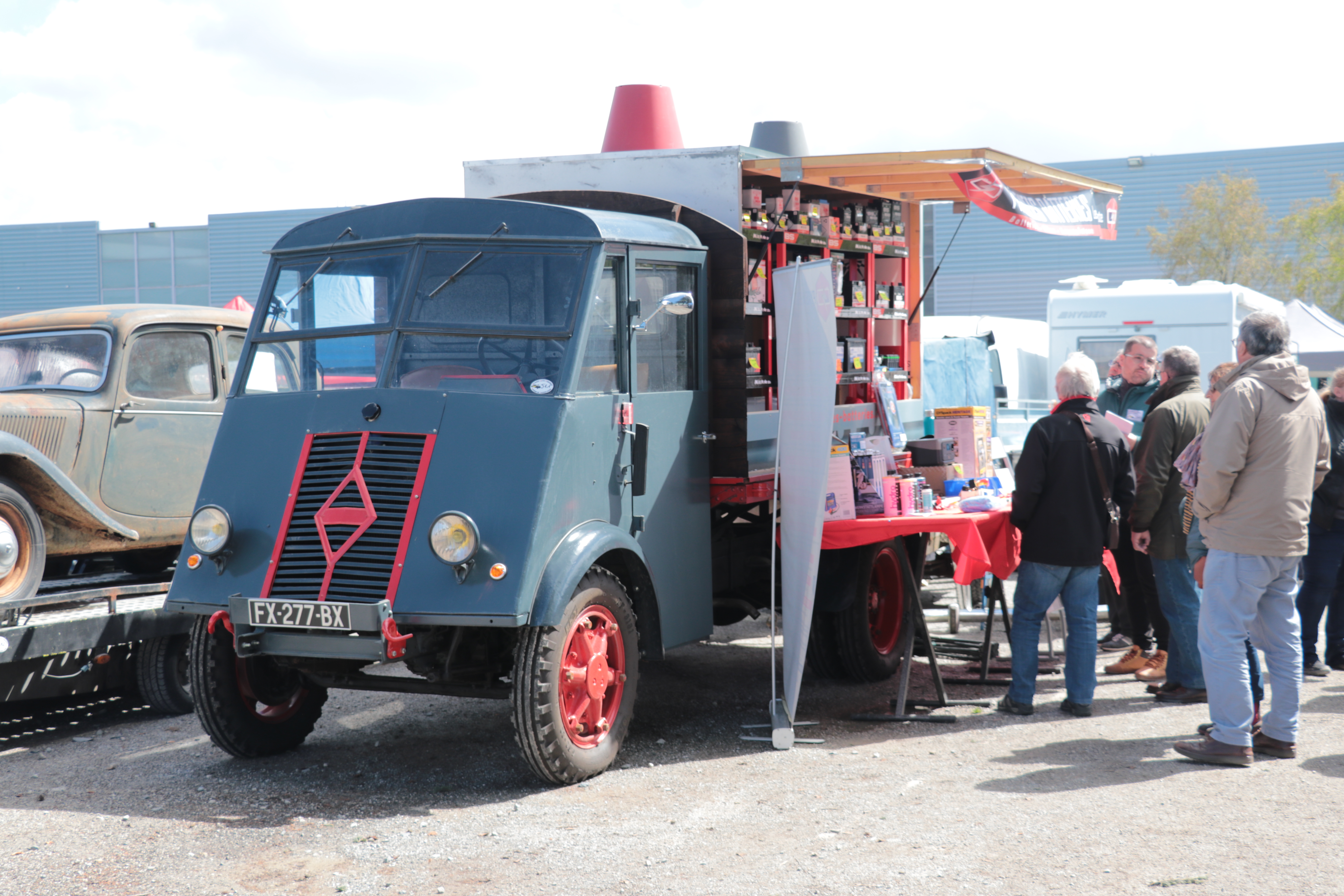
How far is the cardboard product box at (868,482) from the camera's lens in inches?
249

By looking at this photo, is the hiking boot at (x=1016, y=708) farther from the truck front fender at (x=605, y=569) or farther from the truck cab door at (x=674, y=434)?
the truck front fender at (x=605, y=569)

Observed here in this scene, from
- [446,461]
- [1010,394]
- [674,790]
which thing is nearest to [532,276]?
[446,461]

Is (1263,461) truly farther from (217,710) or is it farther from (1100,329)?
(1100,329)

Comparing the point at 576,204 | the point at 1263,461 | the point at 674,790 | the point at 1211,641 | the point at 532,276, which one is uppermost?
the point at 576,204

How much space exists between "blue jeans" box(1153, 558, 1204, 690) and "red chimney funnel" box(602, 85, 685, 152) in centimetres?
401

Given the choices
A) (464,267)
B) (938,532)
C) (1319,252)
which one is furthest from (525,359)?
(1319,252)

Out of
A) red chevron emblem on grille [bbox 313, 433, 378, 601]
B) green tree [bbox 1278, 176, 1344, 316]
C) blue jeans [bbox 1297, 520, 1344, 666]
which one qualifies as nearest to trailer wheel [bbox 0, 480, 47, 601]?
red chevron emblem on grille [bbox 313, 433, 378, 601]

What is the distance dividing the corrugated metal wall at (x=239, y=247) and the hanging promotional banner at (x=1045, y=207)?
115ft

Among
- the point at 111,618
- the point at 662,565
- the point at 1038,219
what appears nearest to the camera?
the point at 662,565

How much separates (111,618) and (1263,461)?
553 cm

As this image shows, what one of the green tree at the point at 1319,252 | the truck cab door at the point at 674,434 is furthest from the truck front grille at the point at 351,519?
the green tree at the point at 1319,252

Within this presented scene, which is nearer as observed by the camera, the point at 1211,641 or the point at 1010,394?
the point at 1211,641

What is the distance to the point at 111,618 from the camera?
20.2ft

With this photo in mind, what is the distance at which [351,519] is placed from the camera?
4.93 metres
